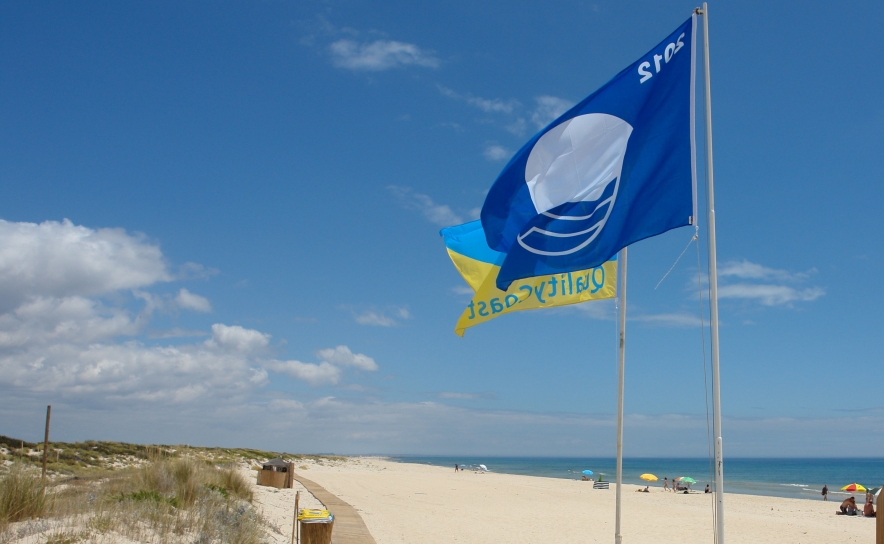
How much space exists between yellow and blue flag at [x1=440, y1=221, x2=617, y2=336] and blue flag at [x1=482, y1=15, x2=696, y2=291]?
0.68m

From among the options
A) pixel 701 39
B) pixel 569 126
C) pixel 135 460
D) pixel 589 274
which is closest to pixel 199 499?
pixel 589 274

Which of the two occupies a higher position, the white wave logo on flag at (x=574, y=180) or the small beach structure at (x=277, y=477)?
the white wave logo on flag at (x=574, y=180)

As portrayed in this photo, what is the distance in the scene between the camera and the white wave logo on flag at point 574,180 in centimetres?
655

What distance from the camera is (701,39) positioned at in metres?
6.05

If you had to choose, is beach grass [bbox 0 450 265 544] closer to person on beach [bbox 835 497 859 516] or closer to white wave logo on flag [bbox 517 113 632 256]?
white wave logo on flag [bbox 517 113 632 256]

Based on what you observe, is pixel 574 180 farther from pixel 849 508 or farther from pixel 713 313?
pixel 849 508

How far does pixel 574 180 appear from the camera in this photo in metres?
6.90

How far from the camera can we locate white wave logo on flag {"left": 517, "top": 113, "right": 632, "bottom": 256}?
6555 mm

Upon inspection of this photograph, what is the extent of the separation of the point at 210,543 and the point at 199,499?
9.02 feet

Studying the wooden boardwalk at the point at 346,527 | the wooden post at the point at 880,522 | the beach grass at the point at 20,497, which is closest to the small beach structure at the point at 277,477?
the wooden boardwalk at the point at 346,527

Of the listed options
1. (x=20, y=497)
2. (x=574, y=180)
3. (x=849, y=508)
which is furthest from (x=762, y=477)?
(x=20, y=497)

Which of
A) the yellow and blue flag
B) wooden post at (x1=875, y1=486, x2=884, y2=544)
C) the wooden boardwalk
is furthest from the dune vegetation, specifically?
wooden post at (x1=875, y1=486, x2=884, y2=544)

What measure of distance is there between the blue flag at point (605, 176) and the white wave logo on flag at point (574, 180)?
11 millimetres

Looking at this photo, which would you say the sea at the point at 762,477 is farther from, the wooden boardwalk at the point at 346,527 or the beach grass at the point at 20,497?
the beach grass at the point at 20,497
